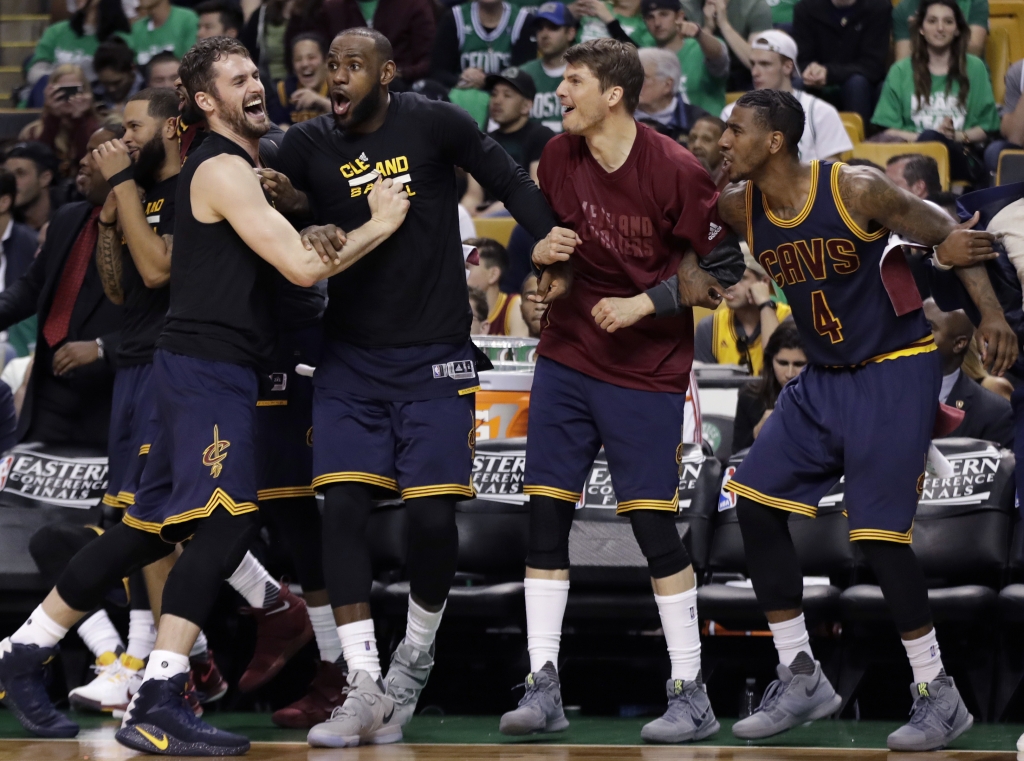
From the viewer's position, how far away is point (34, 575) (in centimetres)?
591

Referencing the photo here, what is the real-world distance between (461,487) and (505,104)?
16.8 ft

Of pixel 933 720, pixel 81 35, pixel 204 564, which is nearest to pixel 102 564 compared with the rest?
pixel 204 564

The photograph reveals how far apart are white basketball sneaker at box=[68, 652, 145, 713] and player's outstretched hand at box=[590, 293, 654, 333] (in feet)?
7.37

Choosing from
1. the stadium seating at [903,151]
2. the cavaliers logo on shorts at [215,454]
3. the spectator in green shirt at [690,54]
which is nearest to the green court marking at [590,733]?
the cavaliers logo on shorts at [215,454]

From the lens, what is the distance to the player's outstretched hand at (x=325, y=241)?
176 inches

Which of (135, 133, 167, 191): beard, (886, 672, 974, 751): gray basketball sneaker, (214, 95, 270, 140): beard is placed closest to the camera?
(886, 672, 974, 751): gray basketball sneaker

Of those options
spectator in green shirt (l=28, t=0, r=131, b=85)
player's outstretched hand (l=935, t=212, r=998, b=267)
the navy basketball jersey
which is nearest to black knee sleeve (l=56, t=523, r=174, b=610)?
the navy basketball jersey

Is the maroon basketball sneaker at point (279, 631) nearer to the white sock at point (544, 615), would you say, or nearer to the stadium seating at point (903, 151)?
the white sock at point (544, 615)

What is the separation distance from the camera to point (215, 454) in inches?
174

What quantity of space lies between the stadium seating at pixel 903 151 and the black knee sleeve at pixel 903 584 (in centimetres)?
459

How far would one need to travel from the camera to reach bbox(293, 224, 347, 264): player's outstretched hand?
4.48 m

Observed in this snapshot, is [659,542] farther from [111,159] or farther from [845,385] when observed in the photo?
[111,159]

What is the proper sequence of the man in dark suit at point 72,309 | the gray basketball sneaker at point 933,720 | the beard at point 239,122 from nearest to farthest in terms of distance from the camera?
the gray basketball sneaker at point 933,720, the beard at point 239,122, the man in dark suit at point 72,309

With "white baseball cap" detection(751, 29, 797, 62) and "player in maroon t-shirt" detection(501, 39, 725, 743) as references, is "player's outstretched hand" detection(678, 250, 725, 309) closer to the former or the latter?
"player in maroon t-shirt" detection(501, 39, 725, 743)
